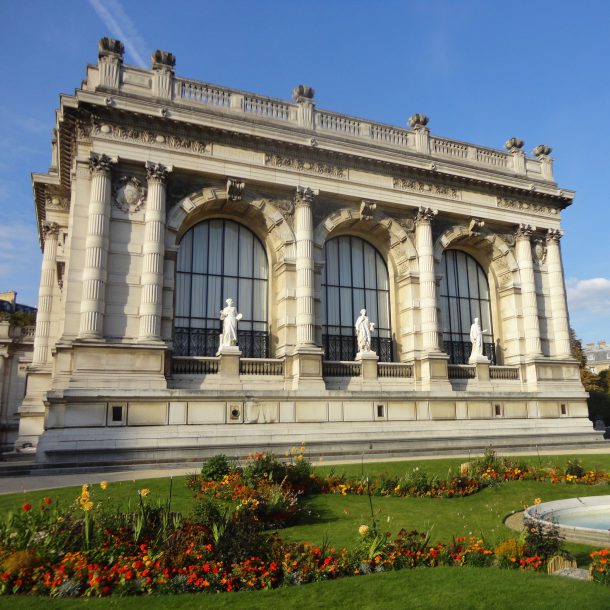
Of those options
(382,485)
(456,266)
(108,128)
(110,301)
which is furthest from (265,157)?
(382,485)

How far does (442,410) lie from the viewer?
27938 mm

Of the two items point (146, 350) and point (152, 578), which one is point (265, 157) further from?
point (152, 578)

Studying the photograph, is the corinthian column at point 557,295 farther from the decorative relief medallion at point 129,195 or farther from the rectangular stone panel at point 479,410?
the decorative relief medallion at point 129,195

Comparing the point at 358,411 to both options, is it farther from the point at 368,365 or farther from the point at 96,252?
the point at 96,252

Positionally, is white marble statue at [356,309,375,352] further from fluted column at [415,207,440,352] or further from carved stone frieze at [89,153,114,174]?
carved stone frieze at [89,153,114,174]

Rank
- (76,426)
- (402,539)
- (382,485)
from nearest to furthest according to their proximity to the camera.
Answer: (402,539)
(382,485)
(76,426)

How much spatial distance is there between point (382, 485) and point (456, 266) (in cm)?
2087

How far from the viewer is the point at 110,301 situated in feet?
78.8

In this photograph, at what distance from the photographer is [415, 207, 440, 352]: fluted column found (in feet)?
96.3

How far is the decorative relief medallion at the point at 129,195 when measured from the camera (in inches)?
987

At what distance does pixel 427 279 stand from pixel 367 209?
4908 mm

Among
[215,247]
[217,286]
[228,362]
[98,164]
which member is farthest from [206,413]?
[98,164]

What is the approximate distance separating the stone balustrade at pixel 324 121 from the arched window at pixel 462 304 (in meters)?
5.92

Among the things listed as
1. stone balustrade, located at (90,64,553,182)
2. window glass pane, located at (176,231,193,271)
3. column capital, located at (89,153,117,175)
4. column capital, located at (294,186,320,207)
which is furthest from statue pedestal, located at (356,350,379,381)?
column capital, located at (89,153,117,175)
